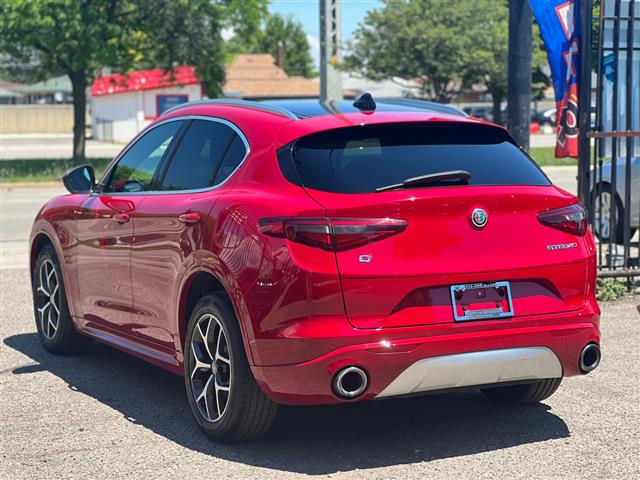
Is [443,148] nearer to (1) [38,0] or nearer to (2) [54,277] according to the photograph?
(2) [54,277]

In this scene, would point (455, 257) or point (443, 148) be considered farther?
point (443, 148)

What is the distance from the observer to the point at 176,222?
612 centimetres

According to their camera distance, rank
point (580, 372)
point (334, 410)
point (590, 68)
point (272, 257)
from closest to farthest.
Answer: point (272, 257)
point (580, 372)
point (334, 410)
point (590, 68)

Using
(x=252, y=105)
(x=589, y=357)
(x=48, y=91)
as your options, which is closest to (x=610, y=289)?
(x=589, y=357)

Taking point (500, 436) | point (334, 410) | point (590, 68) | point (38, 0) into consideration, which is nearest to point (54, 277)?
point (334, 410)

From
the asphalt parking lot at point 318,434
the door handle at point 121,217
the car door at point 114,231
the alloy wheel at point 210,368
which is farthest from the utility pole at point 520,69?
the alloy wheel at point 210,368

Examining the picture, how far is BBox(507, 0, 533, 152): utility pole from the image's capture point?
10789mm

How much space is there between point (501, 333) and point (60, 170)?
2671 cm

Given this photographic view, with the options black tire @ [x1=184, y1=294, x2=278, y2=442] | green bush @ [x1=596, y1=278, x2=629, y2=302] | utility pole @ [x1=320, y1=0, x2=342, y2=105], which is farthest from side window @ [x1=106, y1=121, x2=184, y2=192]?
utility pole @ [x1=320, y1=0, x2=342, y2=105]

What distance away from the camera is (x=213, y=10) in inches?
1337

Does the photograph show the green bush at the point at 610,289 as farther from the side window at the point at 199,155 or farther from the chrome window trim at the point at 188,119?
the side window at the point at 199,155

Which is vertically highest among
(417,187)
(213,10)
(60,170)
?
(213,10)

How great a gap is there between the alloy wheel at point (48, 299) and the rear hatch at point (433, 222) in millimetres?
2985

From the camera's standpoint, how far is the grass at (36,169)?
28141mm
